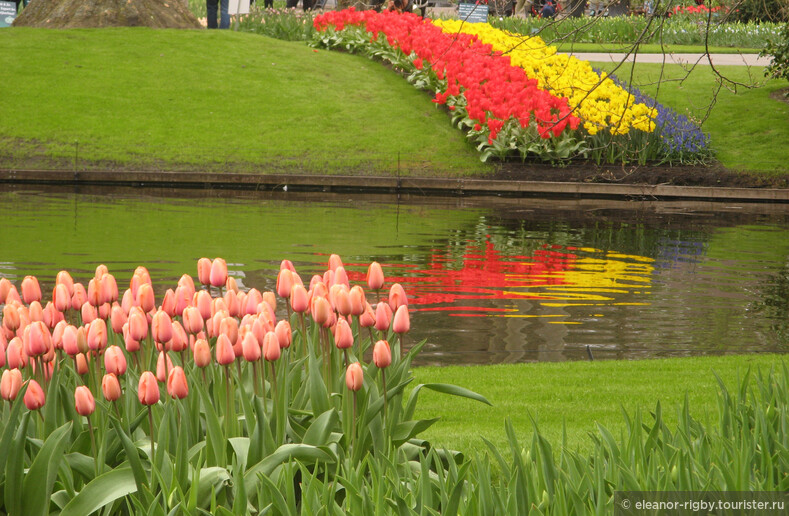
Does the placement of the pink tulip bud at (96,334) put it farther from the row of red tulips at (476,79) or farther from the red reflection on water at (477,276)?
the row of red tulips at (476,79)

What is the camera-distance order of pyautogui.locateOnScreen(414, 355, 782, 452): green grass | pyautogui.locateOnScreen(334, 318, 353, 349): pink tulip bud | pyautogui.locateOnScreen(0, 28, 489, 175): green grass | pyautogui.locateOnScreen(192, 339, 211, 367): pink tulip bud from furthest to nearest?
pyautogui.locateOnScreen(0, 28, 489, 175): green grass, pyautogui.locateOnScreen(414, 355, 782, 452): green grass, pyautogui.locateOnScreen(334, 318, 353, 349): pink tulip bud, pyautogui.locateOnScreen(192, 339, 211, 367): pink tulip bud

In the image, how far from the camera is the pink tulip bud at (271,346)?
3.69 m

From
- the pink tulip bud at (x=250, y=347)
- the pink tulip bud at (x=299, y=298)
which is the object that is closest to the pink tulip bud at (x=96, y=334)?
the pink tulip bud at (x=250, y=347)

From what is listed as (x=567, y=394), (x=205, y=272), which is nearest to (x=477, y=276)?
(x=567, y=394)

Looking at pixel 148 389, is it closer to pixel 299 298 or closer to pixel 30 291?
pixel 299 298

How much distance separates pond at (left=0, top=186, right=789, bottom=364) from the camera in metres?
8.71

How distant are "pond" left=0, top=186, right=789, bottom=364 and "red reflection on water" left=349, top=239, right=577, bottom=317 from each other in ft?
0.09

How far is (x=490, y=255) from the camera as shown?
12.6 metres

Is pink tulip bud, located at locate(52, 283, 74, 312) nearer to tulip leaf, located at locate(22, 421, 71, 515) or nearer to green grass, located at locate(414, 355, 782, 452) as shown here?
tulip leaf, located at locate(22, 421, 71, 515)

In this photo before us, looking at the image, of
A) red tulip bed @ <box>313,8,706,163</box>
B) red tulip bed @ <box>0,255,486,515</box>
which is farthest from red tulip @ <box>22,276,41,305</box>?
red tulip bed @ <box>313,8,706,163</box>

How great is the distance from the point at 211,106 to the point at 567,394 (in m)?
17.1

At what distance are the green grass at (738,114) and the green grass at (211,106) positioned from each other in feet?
16.4

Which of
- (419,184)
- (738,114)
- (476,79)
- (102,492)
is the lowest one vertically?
(419,184)

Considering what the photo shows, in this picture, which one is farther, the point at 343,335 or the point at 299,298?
the point at 299,298
